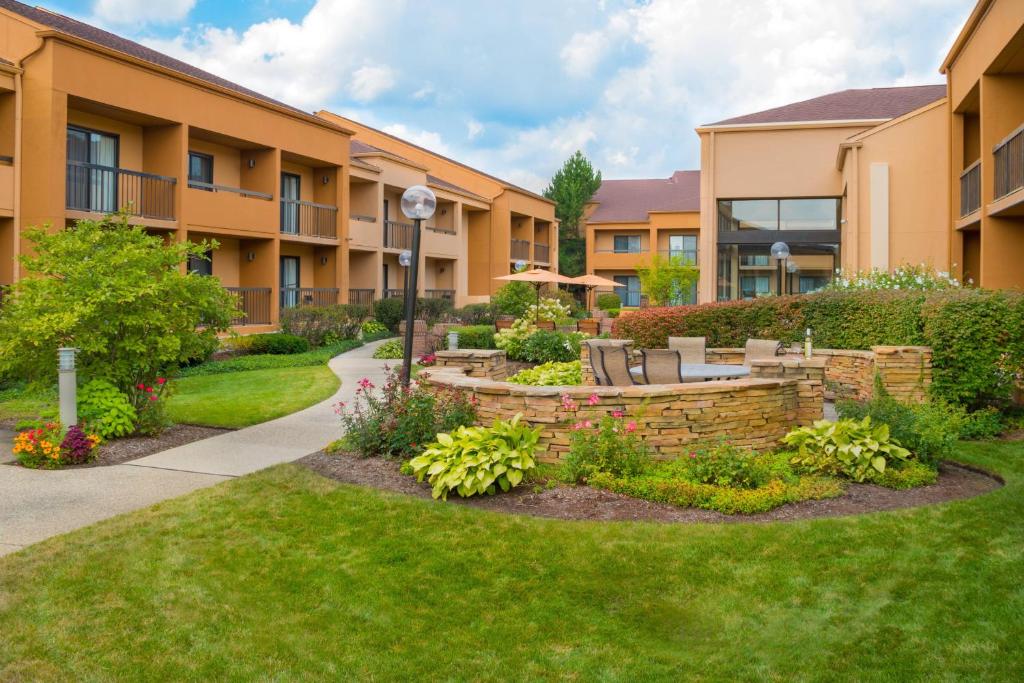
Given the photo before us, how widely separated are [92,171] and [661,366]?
1458 centimetres

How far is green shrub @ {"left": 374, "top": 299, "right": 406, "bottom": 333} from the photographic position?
26.4 m

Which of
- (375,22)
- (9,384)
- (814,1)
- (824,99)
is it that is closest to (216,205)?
(375,22)

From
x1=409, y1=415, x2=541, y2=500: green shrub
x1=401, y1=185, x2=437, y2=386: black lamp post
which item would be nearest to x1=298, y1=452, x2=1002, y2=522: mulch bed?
x1=409, y1=415, x2=541, y2=500: green shrub

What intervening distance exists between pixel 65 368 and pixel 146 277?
1.38 meters

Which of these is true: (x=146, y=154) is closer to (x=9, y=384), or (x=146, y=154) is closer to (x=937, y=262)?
(x=9, y=384)

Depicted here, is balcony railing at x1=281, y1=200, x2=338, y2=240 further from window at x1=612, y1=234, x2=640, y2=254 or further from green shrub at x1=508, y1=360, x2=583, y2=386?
window at x1=612, y1=234, x2=640, y2=254

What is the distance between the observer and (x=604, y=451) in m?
7.62

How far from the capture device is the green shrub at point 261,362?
16906mm

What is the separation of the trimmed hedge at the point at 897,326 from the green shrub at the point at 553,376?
1.90m

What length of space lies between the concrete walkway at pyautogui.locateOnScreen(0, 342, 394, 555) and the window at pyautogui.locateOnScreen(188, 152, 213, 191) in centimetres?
1370

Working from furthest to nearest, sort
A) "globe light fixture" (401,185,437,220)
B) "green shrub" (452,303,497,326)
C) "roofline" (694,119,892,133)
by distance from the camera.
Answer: "roofline" (694,119,892,133) < "green shrub" (452,303,497,326) < "globe light fixture" (401,185,437,220)

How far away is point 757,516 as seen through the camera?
6711 millimetres

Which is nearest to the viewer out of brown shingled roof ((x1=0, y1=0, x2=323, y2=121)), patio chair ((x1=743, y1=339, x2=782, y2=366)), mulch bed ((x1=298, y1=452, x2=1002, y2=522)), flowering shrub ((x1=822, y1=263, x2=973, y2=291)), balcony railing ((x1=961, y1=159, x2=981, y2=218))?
mulch bed ((x1=298, y1=452, x2=1002, y2=522))

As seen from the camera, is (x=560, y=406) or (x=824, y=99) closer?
(x=560, y=406)
